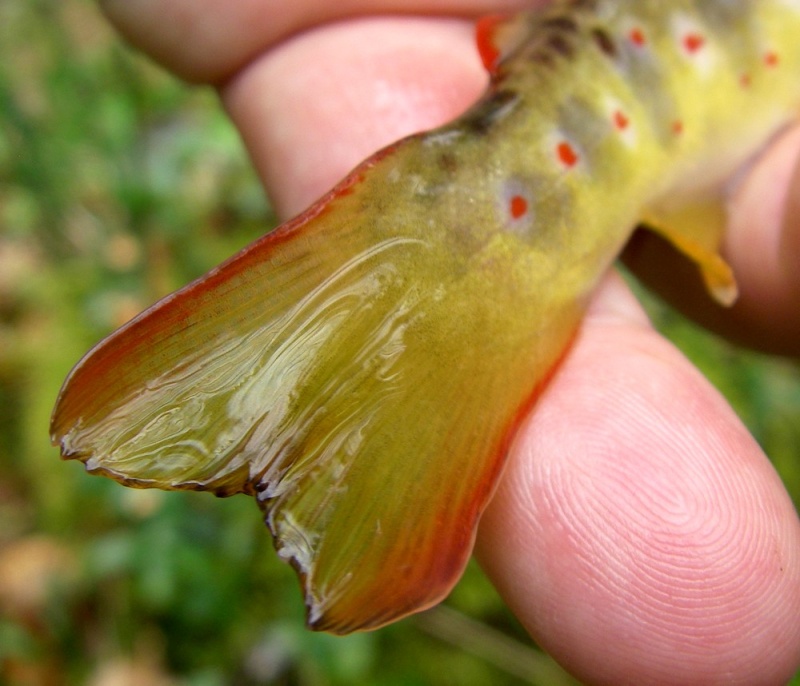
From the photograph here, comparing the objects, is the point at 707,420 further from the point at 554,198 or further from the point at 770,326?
the point at 770,326

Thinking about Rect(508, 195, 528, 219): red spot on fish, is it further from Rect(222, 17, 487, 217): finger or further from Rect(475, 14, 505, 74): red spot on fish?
Rect(222, 17, 487, 217): finger

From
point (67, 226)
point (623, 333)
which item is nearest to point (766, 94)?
point (623, 333)

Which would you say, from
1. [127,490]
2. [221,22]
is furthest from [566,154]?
[127,490]

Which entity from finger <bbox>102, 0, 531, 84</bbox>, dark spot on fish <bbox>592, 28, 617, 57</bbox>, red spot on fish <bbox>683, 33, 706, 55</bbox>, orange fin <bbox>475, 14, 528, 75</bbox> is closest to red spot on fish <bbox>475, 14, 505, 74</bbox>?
orange fin <bbox>475, 14, 528, 75</bbox>

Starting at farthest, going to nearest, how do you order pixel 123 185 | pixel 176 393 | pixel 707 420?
pixel 123 185, pixel 707 420, pixel 176 393

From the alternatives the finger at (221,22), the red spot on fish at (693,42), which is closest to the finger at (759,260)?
the red spot on fish at (693,42)
